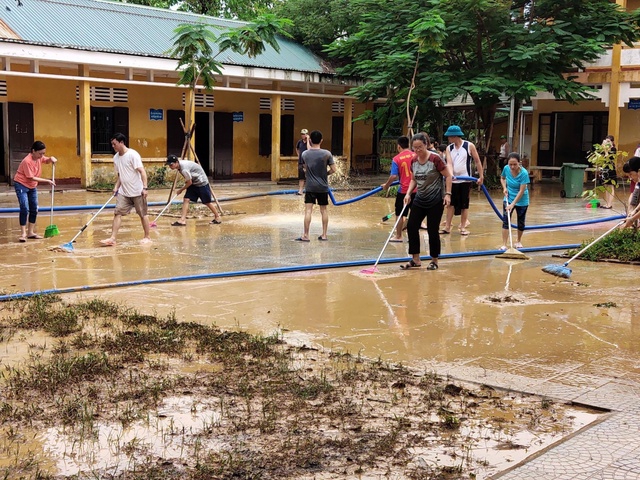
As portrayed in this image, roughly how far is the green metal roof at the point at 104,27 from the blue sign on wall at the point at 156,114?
2.09m

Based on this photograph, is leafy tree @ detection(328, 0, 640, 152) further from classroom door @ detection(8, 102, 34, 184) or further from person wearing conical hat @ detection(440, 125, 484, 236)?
classroom door @ detection(8, 102, 34, 184)

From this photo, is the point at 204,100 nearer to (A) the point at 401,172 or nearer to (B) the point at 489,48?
(B) the point at 489,48

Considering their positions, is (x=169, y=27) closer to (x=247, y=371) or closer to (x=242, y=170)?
Answer: (x=242, y=170)

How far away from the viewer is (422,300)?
320 inches

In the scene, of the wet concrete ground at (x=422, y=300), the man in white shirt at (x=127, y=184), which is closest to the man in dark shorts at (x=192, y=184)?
the wet concrete ground at (x=422, y=300)

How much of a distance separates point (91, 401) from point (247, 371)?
116 centimetres

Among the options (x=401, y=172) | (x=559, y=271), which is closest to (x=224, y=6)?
(x=401, y=172)

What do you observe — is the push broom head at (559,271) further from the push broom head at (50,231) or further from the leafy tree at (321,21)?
the leafy tree at (321,21)

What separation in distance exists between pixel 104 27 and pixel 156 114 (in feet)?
9.77

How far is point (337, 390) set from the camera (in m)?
5.19

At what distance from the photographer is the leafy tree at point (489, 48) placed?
2006 centimetres

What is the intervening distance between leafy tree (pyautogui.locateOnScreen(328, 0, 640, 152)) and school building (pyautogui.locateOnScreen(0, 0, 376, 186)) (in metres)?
2.92

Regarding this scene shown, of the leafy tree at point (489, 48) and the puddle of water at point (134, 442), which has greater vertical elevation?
the leafy tree at point (489, 48)

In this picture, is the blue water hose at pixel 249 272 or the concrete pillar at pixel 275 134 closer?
the blue water hose at pixel 249 272
